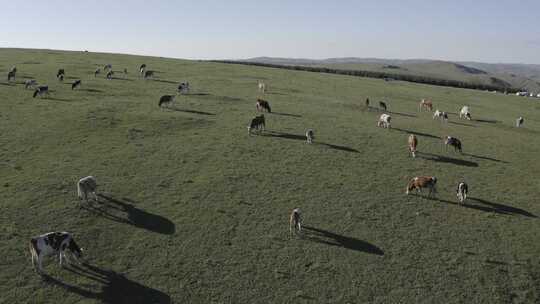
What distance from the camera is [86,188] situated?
69.5 ft

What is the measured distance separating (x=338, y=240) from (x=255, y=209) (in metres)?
4.74

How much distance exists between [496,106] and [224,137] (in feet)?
154

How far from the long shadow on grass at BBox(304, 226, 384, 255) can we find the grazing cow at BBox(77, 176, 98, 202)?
1123 cm

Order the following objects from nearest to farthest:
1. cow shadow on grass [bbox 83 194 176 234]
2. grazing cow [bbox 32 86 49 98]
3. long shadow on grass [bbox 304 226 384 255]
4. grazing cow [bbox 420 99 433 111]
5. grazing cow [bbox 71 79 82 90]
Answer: long shadow on grass [bbox 304 226 384 255]
cow shadow on grass [bbox 83 194 176 234]
grazing cow [bbox 32 86 49 98]
grazing cow [bbox 71 79 82 90]
grazing cow [bbox 420 99 433 111]

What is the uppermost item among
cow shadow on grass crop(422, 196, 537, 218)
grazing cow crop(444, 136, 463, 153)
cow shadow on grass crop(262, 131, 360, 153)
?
grazing cow crop(444, 136, 463, 153)

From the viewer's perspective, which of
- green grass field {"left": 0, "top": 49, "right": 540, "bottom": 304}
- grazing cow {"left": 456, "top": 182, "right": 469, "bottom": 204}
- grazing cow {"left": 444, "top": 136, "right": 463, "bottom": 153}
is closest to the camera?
green grass field {"left": 0, "top": 49, "right": 540, "bottom": 304}

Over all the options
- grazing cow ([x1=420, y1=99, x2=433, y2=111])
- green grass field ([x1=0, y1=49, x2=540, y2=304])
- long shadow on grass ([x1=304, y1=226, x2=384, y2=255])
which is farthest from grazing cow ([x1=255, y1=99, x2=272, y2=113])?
long shadow on grass ([x1=304, y1=226, x2=384, y2=255])

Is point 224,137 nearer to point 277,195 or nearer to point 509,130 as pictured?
point 277,195

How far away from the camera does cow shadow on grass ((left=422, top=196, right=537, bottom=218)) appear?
22134 millimetres

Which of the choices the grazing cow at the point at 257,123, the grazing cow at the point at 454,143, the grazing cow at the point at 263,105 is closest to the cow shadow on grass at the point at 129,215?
the grazing cow at the point at 257,123

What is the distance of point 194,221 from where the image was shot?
20.1 m

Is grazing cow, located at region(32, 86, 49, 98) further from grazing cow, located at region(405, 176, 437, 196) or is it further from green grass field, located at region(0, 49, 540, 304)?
grazing cow, located at region(405, 176, 437, 196)

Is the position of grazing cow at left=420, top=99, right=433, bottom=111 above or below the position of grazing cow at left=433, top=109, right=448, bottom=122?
above

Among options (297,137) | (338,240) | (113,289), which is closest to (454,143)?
(297,137)
